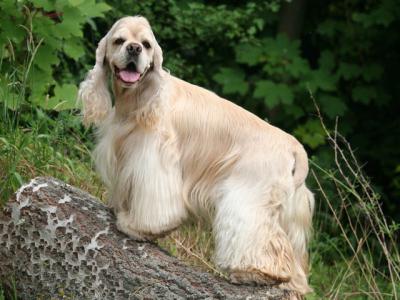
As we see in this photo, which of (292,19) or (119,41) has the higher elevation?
(119,41)

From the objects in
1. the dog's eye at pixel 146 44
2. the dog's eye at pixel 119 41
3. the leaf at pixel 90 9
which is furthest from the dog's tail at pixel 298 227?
the leaf at pixel 90 9

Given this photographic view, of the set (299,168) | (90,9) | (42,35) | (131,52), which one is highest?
(131,52)

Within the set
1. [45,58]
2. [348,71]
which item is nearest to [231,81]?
[348,71]

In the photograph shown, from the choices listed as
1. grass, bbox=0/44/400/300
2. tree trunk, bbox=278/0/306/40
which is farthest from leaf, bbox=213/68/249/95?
grass, bbox=0/44/400/300

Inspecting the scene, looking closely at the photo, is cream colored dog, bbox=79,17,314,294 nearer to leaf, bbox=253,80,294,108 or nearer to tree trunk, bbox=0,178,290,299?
tree trunk, bbox=0,178,290,299

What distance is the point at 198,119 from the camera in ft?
16.7

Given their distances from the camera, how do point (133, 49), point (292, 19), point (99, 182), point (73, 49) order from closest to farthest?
point (133, 49) < point (99, 182) < point (73, 49) < point (292, 19)

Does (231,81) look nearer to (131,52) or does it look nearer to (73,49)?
(73,49)

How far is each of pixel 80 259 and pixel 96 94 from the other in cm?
96

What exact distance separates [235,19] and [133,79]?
4.82 metres

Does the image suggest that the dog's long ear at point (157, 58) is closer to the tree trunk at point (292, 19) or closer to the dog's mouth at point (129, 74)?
the dog's mouth at point (129, 74)

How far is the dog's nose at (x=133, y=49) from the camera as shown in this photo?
4.73 meters

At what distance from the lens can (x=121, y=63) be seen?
15.8 ft

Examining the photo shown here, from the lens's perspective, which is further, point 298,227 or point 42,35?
point 42,35
